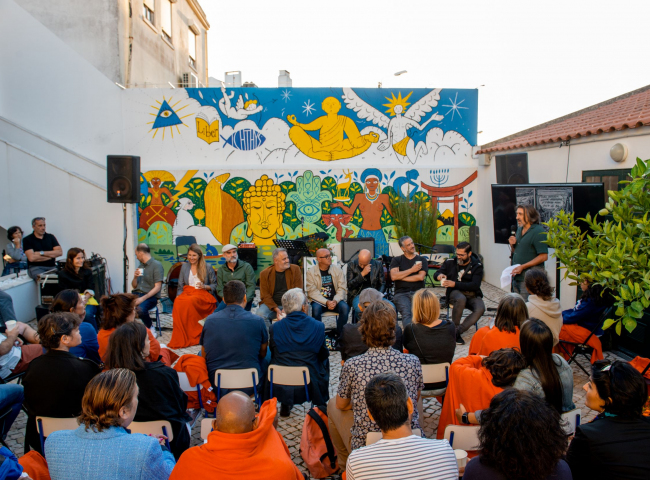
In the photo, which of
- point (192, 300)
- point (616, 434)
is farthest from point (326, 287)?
point (616, 434)

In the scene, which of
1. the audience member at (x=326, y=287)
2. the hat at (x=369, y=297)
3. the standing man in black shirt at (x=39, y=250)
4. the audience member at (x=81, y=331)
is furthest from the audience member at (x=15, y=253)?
the hat at (x=369, y=297)

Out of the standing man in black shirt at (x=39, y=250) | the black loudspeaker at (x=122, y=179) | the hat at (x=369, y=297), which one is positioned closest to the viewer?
the hat at (x=369, y=297)

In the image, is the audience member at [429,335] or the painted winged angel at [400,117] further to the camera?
the painted winged angel at [400,117]

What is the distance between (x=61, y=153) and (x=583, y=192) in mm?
8744

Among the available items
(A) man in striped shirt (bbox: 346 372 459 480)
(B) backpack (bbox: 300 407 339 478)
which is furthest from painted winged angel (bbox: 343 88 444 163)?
(A) man in striped shirt (bbox: 346 372 459 480)

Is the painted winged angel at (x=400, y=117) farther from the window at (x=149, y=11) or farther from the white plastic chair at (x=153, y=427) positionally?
the white plastic chair at (x=153, y=427)

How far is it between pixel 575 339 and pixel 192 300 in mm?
4463

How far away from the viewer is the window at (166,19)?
46.9ft

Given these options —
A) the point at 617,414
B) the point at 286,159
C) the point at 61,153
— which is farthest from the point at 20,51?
the point at 617,414

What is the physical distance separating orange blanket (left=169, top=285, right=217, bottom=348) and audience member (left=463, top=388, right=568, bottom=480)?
4748 mm

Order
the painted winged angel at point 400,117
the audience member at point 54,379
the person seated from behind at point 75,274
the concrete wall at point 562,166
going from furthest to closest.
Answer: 1. the painted winged angel at point 400,117
2. the person seated from behind at point 75,274
3. the concrete wall at point 562,166
4. the audience member at point 54,379

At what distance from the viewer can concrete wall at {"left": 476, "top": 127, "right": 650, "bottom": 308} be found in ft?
17.3

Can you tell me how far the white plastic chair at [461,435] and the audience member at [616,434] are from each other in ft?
1.78

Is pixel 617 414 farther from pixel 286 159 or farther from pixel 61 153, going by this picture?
pixel 61 153
